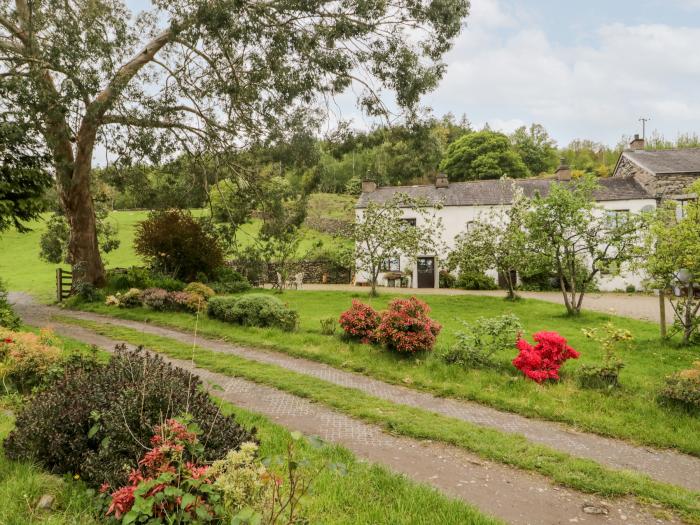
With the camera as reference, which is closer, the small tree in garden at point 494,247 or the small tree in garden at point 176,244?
the small tree in garden at point 176,244

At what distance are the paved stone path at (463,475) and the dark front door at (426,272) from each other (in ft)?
89.3

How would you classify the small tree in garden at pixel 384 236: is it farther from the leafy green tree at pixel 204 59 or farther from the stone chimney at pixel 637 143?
the stone chimney at pixel 637 143

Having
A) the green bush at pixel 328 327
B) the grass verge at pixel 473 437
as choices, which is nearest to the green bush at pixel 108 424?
the grass verge at pixel 473 437

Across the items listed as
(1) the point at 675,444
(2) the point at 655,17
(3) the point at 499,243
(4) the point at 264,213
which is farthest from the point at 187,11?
(3) the point at 499,243

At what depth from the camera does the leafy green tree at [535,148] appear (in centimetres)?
6419

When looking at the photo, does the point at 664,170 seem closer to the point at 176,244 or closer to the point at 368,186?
the point at 368,186

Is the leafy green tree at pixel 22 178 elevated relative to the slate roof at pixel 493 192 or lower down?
lower down

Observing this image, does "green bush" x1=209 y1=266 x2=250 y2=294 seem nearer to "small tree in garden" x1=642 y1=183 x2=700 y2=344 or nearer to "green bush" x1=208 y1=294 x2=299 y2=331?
"green bush" x1=208 y1=294 x2=299 y2=331

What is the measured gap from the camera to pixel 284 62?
12789 millimetres

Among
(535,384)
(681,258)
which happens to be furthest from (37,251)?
(681,258)

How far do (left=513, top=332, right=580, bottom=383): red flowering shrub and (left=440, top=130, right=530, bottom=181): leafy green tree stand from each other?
47.3m

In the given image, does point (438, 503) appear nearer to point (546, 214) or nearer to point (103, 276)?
point (546, 214)

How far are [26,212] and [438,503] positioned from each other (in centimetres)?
1549

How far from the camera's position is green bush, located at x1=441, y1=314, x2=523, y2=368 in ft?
32.4
